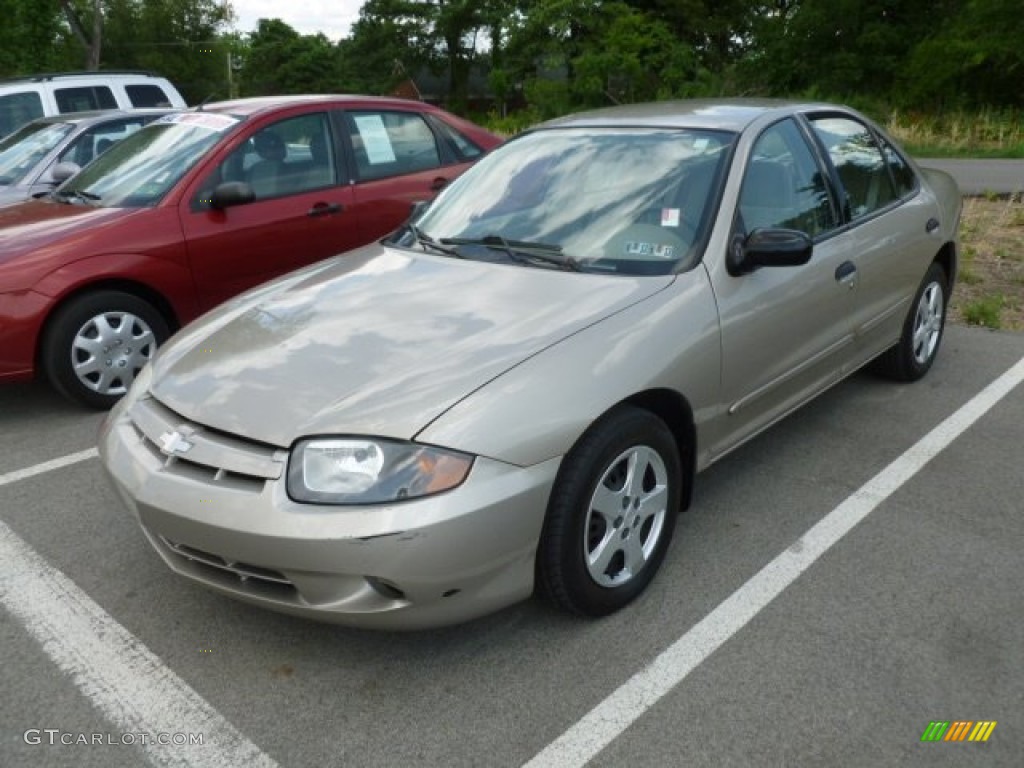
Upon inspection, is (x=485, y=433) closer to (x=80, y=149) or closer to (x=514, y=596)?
(x=514, y=596)

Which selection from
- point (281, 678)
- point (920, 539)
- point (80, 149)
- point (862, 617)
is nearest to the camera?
point (281, 678)

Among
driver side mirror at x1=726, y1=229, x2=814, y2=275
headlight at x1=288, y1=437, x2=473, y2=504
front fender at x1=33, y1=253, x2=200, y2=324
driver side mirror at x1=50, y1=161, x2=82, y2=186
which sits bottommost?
headlight at x1=288, y1=437, x2=473, y2=504

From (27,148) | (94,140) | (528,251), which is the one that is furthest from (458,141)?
(27,148)

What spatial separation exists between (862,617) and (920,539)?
655mm

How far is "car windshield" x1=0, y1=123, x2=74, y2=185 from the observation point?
7586 mm

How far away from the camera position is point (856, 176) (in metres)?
4.28

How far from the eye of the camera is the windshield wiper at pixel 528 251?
3.30 meters

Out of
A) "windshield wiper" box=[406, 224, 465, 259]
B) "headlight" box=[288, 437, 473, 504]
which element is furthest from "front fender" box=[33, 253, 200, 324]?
"headlight" box=[288, 437, 473, 504]

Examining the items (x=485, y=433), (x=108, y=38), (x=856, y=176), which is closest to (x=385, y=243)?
(x=485, y=433)

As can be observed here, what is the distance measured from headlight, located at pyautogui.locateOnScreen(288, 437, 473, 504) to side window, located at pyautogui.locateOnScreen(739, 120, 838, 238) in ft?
5.51

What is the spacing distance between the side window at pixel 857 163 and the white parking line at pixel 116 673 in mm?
3347

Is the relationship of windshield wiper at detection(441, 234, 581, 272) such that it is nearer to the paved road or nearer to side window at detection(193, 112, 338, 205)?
side window at detection(193, 112, 338, 205)

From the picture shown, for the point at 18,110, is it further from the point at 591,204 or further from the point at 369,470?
the point at 369,470

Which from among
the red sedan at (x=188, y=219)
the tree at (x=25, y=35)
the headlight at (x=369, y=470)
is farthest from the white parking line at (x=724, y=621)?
the tree at (x=25, y=35)
